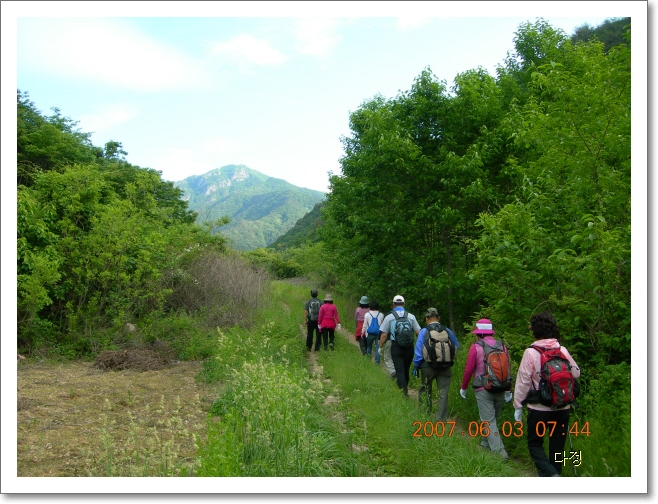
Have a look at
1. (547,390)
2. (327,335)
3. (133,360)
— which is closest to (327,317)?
(327,335)

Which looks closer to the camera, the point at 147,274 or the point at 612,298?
the point at 612,298

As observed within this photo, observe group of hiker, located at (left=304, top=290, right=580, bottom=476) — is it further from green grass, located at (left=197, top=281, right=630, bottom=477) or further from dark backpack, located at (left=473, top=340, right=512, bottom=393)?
green grass, located at (left=197, top=281, right=630, bottom=477)

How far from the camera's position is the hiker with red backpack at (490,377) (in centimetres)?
513

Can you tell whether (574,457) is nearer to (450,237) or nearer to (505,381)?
(505,381)

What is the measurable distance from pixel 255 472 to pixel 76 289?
878 cm

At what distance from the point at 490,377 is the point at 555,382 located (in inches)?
43.3

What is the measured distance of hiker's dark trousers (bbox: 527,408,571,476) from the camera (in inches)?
166

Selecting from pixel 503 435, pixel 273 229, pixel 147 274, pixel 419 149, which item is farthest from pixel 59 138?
pixel 273 229

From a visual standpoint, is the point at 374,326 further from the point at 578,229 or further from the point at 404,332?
the point at 578,229

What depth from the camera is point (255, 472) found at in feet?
13.8

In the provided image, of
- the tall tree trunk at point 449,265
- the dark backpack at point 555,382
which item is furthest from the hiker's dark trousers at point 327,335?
the dark backpack at point 555,382

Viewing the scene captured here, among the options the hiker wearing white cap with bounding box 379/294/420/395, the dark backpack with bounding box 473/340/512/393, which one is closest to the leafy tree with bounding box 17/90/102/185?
the hiker wearing white cap with bounding box 379/294/420/395

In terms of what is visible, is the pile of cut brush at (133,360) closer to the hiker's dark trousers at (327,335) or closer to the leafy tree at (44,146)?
the hiker's dark trousers at (327,335)

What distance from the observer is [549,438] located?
4305 mm
